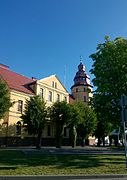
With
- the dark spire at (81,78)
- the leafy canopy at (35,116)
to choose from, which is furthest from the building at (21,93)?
the dark spire at (81,78)

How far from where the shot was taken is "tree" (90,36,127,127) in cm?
1916

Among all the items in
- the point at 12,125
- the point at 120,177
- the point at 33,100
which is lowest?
the point at 120,177

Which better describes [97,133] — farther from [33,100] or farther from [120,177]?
[120,177]

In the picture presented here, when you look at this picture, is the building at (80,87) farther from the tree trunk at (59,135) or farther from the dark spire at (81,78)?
the tree trunk at (59,135)

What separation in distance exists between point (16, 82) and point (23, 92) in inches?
113

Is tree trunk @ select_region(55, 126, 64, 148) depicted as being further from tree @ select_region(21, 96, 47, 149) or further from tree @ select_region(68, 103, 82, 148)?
tree @ select_region(21, 96, 47, 149)

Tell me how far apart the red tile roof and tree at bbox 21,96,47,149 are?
27.8ft

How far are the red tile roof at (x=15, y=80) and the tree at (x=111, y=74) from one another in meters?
23.2

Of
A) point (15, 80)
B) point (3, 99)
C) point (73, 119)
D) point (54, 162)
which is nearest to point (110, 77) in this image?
point (54, 162)

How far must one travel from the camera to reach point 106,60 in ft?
64.8

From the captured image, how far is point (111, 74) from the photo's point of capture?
63.6ft

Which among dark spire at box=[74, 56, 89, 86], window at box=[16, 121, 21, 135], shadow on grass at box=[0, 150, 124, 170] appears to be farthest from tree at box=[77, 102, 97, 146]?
shadow on grass at box=[0, 150, 124, 170]

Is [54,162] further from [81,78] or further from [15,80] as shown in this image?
[81,78]

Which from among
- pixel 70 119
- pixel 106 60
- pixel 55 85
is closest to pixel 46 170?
pixel 106 60
